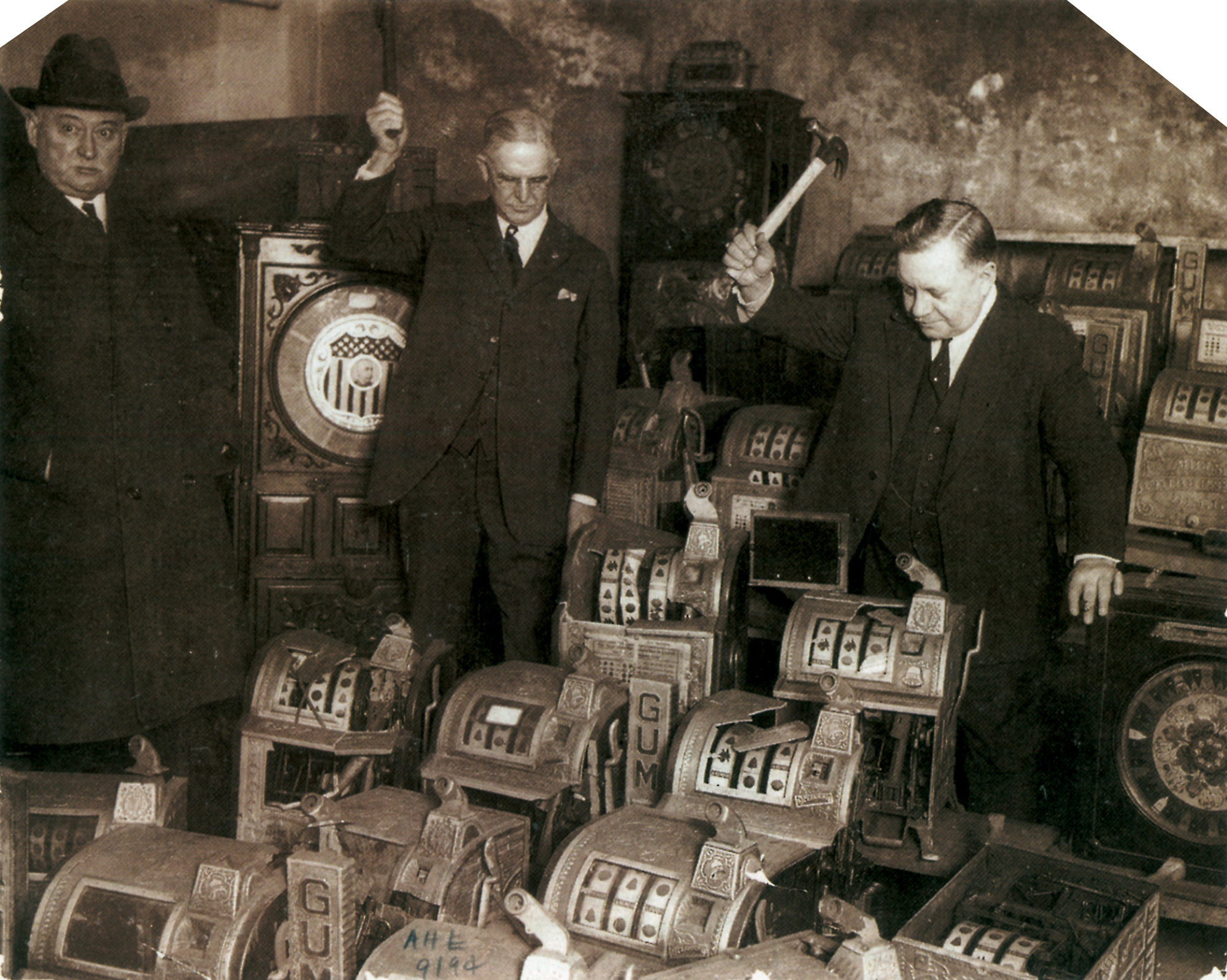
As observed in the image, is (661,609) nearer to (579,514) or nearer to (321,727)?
(579,514)

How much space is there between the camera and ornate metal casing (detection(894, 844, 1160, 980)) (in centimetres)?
269

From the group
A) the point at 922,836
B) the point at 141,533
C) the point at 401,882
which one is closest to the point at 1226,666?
the point at 922,836

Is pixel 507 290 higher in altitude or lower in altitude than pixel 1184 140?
lower

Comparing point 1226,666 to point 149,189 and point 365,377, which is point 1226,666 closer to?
point 365,377

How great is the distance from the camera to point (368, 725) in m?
3.42

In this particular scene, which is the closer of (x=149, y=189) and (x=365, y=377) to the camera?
(x=149, y=189)

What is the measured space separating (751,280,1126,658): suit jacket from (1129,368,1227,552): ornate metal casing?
208mm

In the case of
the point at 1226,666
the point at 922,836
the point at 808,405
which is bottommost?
the point at 922,836

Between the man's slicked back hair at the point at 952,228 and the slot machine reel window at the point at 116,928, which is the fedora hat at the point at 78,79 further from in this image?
the man's slicked back hair at the point at 952,228

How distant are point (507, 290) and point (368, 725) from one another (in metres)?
1.34

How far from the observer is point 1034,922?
3082 mm

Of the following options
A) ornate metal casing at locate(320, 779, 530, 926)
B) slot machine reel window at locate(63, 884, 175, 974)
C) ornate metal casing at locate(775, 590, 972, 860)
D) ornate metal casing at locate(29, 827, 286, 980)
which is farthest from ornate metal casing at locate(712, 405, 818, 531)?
slot machine reel window at locate(63, 884, 175, 974)

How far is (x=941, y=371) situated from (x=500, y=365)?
1.29m

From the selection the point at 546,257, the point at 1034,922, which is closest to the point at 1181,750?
the point at 1034,922
